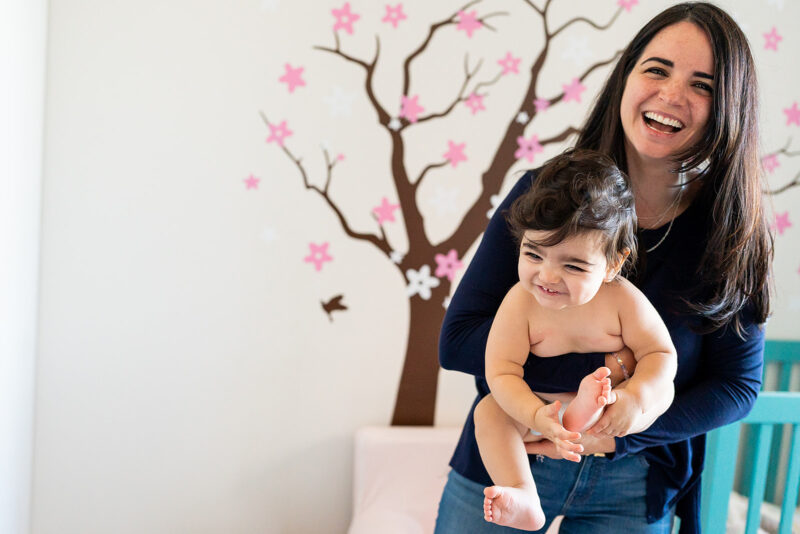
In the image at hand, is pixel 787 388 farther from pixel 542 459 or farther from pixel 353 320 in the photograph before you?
pixel 542 459

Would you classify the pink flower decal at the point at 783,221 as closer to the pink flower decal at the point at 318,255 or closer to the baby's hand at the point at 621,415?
the pink flower decal at the point at 318,255

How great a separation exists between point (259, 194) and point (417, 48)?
65 centimetres

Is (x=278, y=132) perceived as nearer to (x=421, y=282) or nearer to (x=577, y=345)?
(x=421, y=282)

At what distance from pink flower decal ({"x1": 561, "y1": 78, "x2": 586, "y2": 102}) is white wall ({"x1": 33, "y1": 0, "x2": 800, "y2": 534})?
33mm

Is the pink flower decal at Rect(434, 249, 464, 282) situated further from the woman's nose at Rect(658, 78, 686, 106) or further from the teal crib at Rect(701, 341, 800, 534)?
the woman's nose at Rect(658, 78, 686, 106)

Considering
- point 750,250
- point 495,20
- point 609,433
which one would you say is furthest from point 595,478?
point 495,20

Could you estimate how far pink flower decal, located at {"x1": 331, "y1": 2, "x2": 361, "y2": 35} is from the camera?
7.16 feet

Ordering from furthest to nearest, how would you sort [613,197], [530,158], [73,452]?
1. [530,158]
2. [73,452]
3. [613,197]

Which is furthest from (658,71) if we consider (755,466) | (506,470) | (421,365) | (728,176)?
(421,365)

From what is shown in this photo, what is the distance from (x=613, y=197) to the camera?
96 cm

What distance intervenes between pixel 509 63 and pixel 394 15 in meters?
0.38

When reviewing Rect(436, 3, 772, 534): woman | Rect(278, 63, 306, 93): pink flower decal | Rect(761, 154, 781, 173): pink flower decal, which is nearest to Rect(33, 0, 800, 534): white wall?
Rect(278, 63, 306, 93): pink flower decal

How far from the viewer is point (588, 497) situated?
115 cm

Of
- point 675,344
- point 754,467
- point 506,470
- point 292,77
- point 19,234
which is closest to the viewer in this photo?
point 506,470
